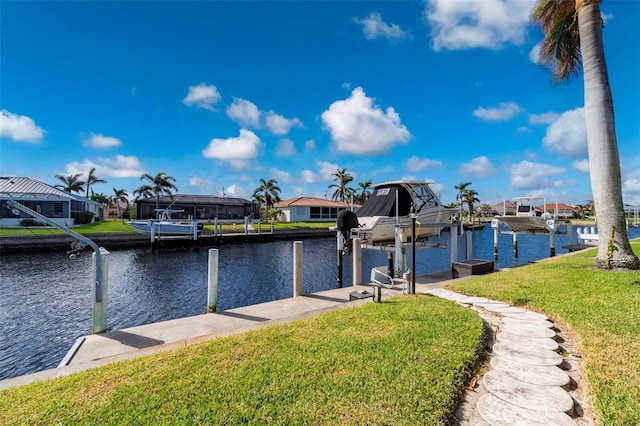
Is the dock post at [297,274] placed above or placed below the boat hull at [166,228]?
below

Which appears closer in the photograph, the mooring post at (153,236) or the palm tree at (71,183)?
the mooring post at (153,236)

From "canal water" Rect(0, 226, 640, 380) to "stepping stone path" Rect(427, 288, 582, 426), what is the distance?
758 cm

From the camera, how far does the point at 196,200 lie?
148 feet

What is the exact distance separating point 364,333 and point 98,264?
192 inches

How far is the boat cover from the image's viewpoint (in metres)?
12.2

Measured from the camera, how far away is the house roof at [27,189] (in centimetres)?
2861

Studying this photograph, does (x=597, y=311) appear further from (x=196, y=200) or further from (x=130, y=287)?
(x=196, y=200)

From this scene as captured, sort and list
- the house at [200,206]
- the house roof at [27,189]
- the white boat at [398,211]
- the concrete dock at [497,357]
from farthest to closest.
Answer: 1. the house at [200,206]
2. the house roof at [27,189]
3. the white boat at [398,211]
4. the concrete dock at [497,357]

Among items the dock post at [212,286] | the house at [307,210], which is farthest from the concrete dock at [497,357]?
the house at [307,210]

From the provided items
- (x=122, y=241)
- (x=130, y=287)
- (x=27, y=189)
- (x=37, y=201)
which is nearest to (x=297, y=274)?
(x=130, y=287)

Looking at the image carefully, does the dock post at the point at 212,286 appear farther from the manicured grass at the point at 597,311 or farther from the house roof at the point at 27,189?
the house roof at the point at 27,189

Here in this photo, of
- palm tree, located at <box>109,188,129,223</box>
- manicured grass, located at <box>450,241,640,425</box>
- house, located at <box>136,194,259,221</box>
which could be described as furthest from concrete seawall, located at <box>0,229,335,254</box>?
palm tree, located at <box>109,188,129,223</box>

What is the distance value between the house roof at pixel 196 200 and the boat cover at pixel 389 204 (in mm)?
36614

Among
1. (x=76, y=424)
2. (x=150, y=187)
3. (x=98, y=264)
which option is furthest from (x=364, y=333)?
(x=150, y=187)
